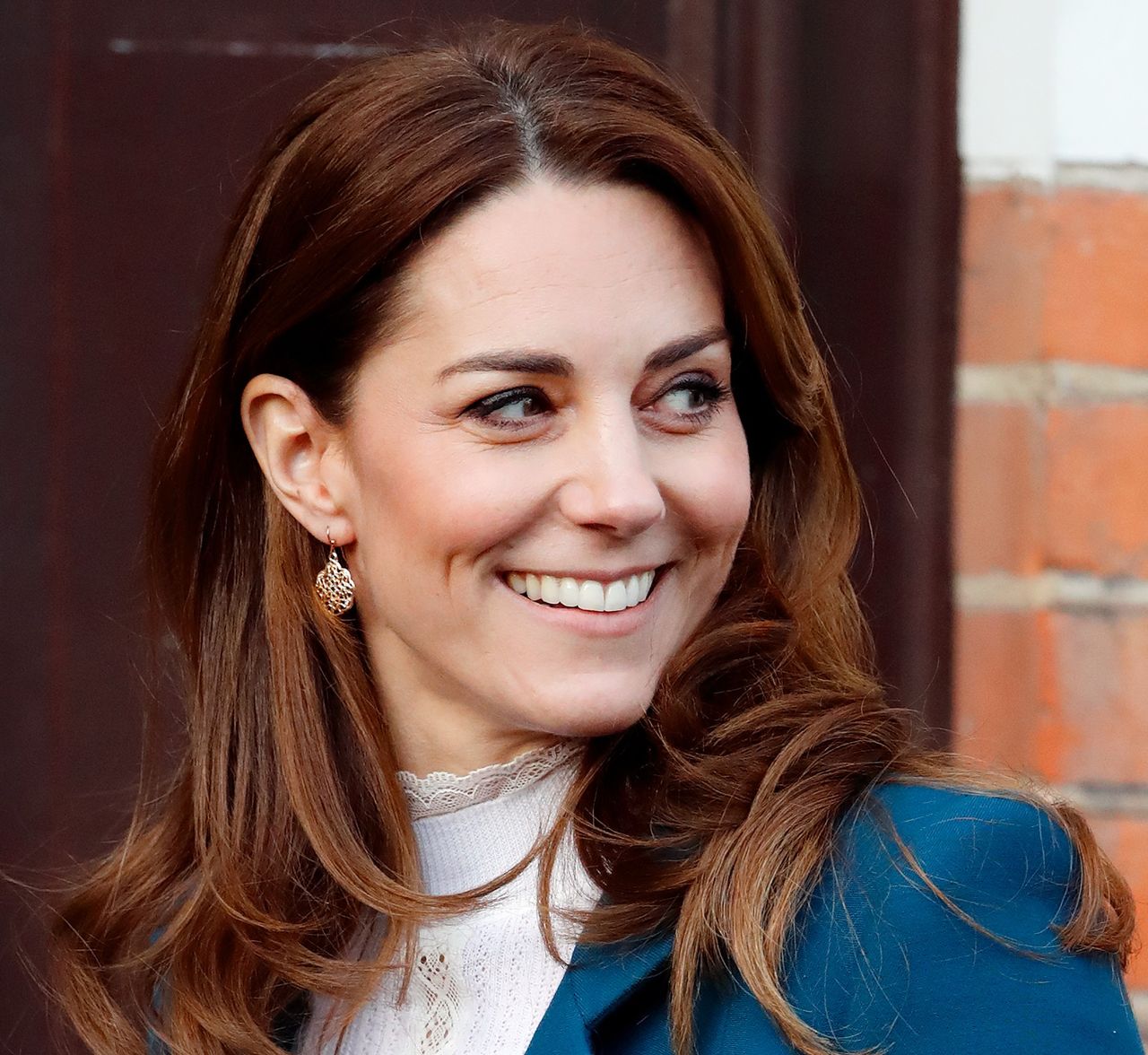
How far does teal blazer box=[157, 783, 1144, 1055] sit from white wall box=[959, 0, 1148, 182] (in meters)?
0.84

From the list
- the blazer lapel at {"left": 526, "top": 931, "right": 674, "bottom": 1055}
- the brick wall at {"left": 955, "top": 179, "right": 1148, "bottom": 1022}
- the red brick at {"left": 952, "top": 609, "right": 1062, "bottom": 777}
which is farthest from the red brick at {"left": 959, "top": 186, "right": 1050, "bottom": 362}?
the blazer lapel at {"left": 526, "top": 931, "right": 674, "bottom": 1055}

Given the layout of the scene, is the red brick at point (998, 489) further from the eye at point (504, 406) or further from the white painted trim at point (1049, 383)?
the eye at point (504, 406)

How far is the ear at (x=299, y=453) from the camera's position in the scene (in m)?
1.83

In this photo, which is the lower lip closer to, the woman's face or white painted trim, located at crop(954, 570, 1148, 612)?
the woman's face

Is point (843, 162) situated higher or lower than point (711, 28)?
lower

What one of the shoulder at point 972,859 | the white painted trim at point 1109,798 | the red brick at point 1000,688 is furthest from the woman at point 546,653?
the white painted trim at point 1109,798

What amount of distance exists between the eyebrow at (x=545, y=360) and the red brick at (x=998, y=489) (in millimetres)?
478

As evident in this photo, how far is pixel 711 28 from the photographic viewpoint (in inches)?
88.4

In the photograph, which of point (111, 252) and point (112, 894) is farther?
point (111, 252)

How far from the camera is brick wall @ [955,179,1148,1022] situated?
1.96 meters

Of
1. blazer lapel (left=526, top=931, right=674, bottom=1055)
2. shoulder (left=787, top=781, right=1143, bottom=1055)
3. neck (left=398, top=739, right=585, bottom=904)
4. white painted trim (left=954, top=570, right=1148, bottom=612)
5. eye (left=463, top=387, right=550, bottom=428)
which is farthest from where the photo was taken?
white painted trim (left=954, top=570, right=1148, bottom=612)

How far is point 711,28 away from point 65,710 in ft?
4.11

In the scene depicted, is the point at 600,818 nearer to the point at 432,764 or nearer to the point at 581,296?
the point at 432,764

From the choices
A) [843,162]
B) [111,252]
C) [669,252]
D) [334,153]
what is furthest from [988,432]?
[111,252]
